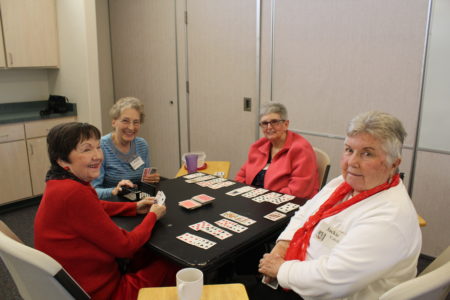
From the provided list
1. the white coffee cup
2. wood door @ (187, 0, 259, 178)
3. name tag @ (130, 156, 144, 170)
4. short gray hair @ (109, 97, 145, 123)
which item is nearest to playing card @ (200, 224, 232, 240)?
the white coffee cup

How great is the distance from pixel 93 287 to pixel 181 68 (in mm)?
3202

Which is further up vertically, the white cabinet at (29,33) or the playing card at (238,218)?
the white cabinet at (29,33)

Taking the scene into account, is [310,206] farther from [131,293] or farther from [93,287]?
[93,287]

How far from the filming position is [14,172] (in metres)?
3.98

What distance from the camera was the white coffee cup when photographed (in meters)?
1.15

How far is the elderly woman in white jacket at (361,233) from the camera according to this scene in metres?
1.28

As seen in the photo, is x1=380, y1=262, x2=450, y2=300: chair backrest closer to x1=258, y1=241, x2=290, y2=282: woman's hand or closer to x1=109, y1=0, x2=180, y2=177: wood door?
x1=258, y1=241, x2=290, y2=282: woman's hand

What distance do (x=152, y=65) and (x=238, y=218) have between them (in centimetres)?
332

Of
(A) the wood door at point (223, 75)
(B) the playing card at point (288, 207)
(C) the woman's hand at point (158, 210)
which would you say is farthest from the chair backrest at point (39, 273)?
(A) the wood door at point (223, 75)

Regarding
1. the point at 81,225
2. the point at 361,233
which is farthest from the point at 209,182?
→ the point at 361,233

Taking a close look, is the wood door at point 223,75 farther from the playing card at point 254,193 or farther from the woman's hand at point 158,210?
the woman's hand at point 158,210

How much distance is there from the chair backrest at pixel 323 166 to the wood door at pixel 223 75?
1.19 metres

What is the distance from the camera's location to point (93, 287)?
1562 millimetres

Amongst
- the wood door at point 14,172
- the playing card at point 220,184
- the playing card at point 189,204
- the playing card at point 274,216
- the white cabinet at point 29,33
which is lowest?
the wood door at point 14,172
